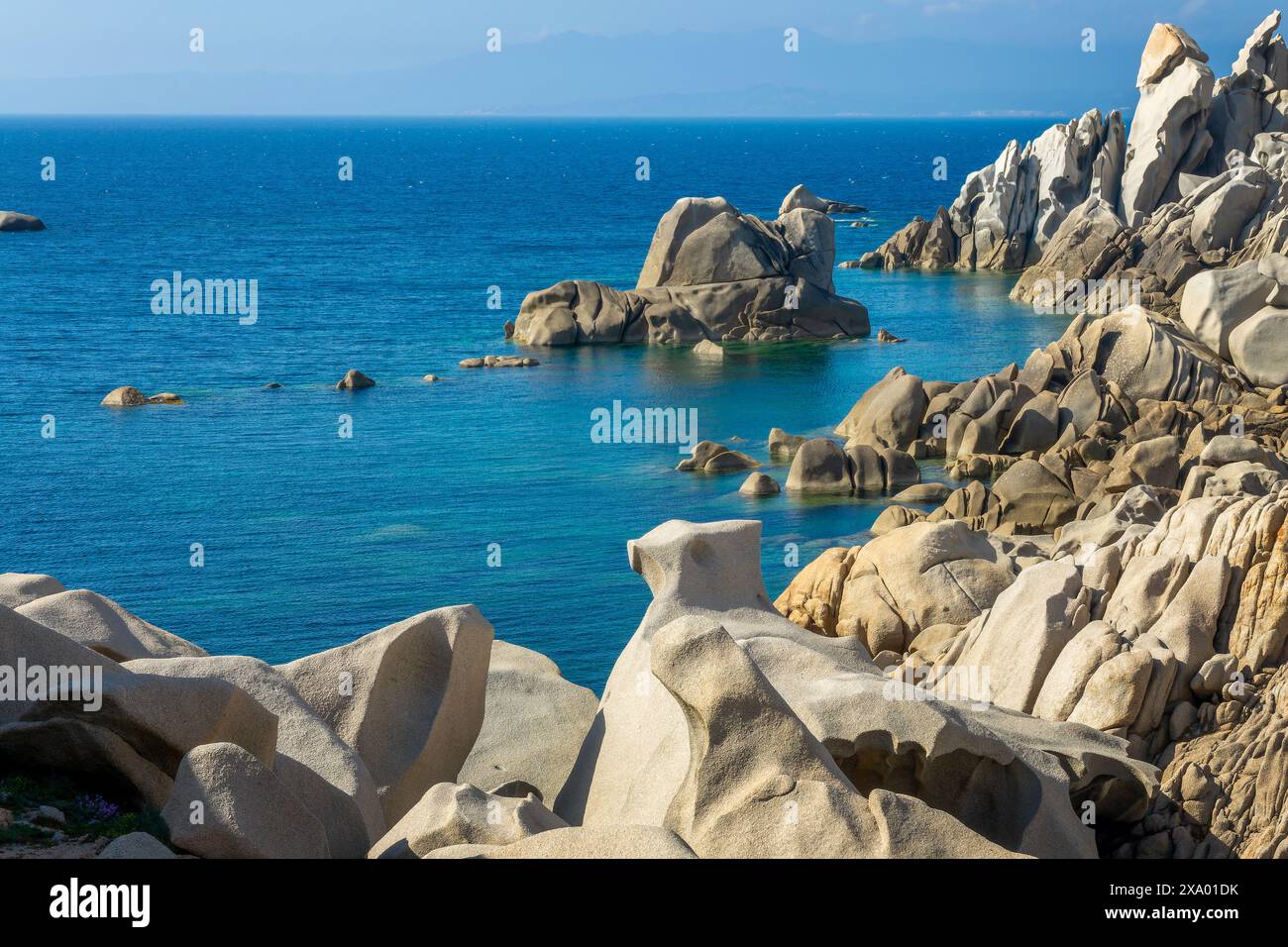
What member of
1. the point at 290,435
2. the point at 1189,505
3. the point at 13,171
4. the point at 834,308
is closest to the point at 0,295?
the point at 290,435

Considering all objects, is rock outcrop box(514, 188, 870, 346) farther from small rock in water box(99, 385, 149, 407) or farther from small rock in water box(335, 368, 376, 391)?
small rock in water box(99, 385, 149, 407)

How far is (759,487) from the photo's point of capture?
4356 cm

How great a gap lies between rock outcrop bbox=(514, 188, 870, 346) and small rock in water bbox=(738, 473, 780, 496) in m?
27.4

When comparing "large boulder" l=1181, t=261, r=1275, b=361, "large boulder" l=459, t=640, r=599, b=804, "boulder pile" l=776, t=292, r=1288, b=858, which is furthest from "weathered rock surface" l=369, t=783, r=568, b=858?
"large boulder" l=1181, t=261, r=1275, b=361

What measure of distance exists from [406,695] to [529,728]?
8.71 ft

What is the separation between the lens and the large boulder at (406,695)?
547 inches

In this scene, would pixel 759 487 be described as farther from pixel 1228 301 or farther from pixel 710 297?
pixel 710 297

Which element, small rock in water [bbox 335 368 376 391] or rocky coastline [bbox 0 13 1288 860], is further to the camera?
small rock in water [bbox 335 368 376 391]

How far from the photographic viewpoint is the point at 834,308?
237 feet

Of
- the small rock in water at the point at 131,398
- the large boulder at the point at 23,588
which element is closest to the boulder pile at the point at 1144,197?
the small rock in water at the point at 131,398

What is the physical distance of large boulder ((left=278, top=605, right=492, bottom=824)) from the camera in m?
13.9

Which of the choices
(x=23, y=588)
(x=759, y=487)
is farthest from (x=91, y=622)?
(x=759, y=487)

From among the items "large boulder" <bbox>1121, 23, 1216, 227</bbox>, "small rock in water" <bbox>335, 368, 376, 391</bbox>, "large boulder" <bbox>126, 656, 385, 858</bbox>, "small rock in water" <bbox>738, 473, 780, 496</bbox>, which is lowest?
"small rock in water" <bbox>738, 473, 780, 496</bbox>

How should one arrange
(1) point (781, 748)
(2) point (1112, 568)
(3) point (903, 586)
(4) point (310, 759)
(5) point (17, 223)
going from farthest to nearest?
(5) point (17, 223) < (3) point (903, 586) < (2) point (1112, 568) < (4) point (310, 759) < (1) point (781, 748)
